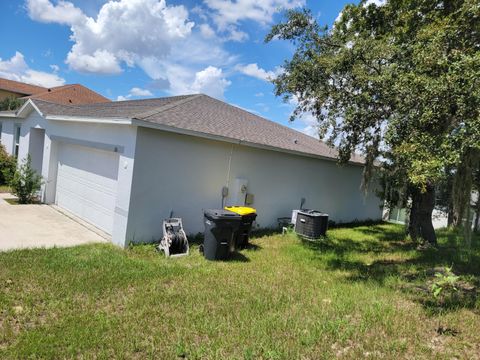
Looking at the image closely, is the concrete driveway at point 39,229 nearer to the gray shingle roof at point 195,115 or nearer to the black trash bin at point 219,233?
the black trash bin at point 219,233

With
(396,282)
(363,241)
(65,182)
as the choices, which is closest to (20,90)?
(65,182)

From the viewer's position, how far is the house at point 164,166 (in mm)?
7844

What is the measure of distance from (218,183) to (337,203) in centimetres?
734

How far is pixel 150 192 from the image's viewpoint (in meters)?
8.00

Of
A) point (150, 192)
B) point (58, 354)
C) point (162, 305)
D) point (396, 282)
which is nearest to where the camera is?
point (58, 354)

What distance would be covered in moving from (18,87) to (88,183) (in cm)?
4264

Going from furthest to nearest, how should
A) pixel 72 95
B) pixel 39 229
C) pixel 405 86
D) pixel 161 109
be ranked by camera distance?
pixel 72 95
pixel 161 109
pixel 39 229
pixel 405 86

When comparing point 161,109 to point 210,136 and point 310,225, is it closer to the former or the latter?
point 210,136

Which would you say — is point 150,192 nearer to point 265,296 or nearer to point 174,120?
point 174,120

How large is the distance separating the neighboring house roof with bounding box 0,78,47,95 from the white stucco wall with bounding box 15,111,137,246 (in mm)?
33659

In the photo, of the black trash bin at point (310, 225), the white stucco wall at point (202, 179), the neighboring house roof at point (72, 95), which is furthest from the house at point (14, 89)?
the black trash bin at point (310, 225)

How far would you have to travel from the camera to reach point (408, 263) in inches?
315

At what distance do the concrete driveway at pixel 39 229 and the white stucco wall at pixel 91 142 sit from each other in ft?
3.41

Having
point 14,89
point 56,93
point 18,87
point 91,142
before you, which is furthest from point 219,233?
point 18,87
